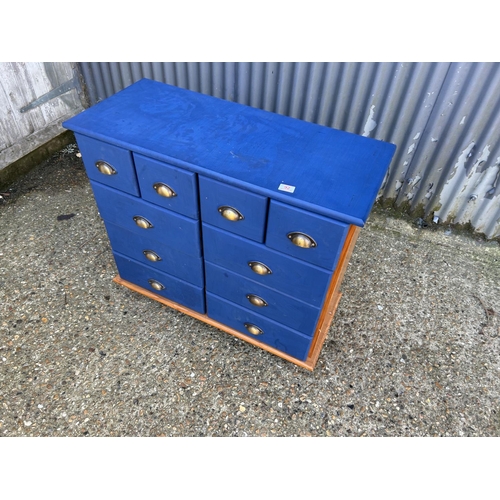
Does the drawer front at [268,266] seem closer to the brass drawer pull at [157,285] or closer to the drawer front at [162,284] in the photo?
the drawer front at [162,284]

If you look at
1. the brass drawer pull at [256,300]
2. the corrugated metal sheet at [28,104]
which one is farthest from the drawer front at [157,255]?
the corrugated metal sheet at [28,104]

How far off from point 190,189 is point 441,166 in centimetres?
224

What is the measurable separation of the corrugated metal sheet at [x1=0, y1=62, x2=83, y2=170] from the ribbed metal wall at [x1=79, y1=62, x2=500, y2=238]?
2.44ft

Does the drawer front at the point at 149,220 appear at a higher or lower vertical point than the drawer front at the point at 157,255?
higher

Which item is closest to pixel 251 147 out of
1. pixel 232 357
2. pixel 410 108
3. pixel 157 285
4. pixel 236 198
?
pixel 236 198

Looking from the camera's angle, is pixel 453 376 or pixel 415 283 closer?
pixel 453 376

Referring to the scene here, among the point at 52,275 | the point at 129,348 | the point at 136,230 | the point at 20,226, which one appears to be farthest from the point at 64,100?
the point at 129,348

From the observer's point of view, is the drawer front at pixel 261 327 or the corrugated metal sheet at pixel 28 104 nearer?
the drawer front at pixel 261 327

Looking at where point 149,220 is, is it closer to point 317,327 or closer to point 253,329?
point 253,329

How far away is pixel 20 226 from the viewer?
334 cm

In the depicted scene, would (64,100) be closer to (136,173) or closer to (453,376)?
(136,173)

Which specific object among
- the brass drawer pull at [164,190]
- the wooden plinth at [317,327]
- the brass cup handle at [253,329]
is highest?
the brass drawer pull at [164,190]

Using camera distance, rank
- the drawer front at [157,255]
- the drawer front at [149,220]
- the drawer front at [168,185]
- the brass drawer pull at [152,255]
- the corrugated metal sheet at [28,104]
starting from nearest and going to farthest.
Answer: the drawer front at [168,185], the drawer front at [149,220], the drawer front at [157,255], the brass drawer pull at [152,255], the corrugated metal sheet at [28,104]

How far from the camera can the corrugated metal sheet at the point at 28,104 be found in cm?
340
